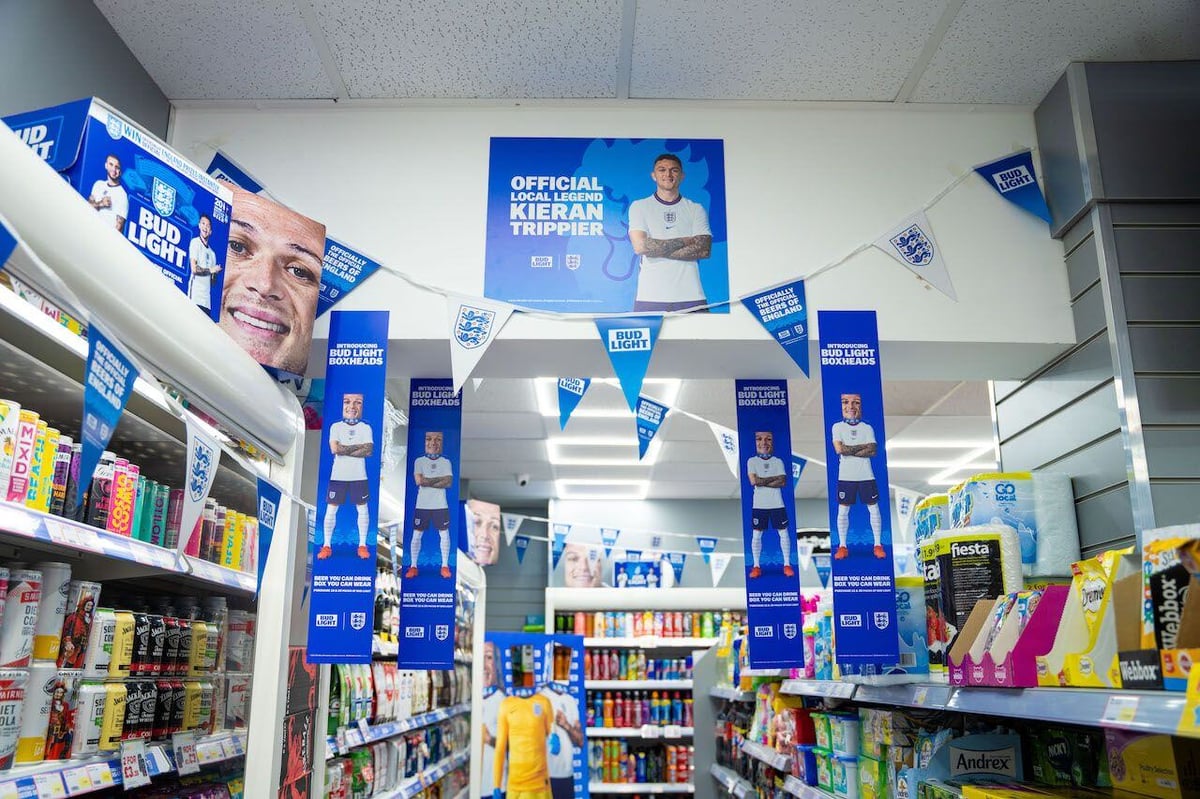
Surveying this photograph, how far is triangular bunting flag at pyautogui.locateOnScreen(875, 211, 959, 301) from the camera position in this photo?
348 centimetres

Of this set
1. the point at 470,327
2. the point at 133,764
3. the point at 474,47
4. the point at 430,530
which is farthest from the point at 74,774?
the point at 474,47

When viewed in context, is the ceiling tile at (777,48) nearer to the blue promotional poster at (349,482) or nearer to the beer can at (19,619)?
the blue promotional poster at (349,482)

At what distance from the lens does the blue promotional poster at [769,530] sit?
3.54 metres

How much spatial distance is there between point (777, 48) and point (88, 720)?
2.92m

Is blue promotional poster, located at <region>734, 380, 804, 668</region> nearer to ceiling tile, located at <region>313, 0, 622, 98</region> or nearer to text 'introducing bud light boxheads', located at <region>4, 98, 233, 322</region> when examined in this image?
ceiling tile, located at <region>313, 0, 622, 98</region>

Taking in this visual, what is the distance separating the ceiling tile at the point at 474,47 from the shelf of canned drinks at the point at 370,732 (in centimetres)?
262

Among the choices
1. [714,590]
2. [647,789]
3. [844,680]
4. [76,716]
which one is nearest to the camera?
[76,716]

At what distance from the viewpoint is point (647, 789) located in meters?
9.38

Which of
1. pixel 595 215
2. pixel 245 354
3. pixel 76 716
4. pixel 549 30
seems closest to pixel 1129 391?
pixel 595 215

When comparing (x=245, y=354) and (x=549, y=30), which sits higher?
(x=549, y=30)

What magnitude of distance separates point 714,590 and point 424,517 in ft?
22.8

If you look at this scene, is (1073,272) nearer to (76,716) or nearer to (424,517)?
(424,517)

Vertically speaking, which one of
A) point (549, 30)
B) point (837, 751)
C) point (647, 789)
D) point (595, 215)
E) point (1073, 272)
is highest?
point (549, 30)

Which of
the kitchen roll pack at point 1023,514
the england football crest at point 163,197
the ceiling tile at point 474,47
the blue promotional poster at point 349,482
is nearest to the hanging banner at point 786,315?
the kitchen roll pack at point 1023,514
